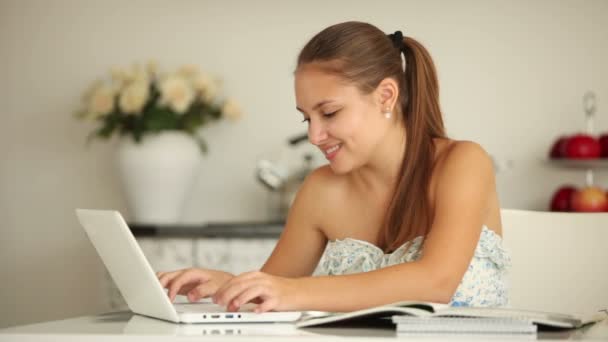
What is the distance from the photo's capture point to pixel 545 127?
10.9 ft

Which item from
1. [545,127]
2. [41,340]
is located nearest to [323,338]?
[41,340]

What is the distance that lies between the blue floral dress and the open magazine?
44 centimetres

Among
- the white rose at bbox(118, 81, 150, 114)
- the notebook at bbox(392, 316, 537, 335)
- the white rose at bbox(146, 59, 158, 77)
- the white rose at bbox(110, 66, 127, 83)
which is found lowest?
the notebook at bbox(392, 316, 537, 335)

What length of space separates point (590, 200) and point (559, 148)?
11.2 inches

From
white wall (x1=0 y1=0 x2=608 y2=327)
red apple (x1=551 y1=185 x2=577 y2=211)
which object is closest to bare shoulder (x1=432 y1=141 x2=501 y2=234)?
red apple (x1=551 y1=185 x2=577 y2=211)

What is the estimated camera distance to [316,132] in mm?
1524

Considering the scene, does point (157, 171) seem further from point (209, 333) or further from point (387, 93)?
point (209, 333)

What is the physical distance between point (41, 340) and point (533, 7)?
9.13 feet

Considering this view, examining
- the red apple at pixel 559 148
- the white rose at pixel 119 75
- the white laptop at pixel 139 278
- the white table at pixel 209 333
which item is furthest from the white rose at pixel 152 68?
the white table at pixel 209 333

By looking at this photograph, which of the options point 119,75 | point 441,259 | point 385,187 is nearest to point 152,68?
point 119,75

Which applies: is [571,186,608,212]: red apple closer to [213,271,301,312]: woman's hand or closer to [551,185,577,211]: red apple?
[551,185,577,211]: red apple

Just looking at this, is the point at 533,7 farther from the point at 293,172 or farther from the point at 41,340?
the point at 41,340

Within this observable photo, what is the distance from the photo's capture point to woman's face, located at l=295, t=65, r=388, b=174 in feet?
4.96

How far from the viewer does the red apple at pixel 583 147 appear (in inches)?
122
